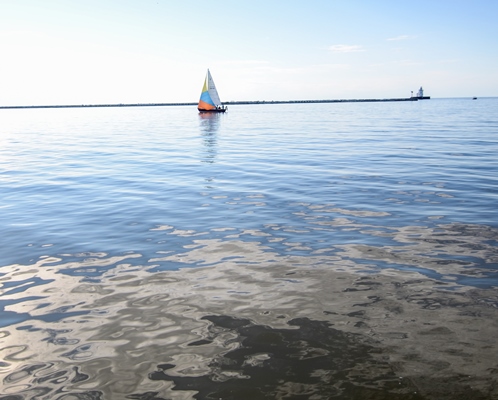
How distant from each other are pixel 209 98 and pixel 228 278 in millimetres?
92070

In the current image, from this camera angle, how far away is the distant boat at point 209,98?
92262 millimetres

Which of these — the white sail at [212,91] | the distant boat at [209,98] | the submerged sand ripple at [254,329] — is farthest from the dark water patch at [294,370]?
the white sail at [212,91]

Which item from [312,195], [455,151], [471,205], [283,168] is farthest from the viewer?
[455,151]

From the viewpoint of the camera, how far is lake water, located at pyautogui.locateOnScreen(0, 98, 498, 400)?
5.16m

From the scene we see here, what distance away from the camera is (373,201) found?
14312 millimetres

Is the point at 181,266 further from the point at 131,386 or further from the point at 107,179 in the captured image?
the point at 107,179

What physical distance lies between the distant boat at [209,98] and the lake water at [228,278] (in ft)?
253

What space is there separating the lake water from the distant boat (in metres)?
77.1

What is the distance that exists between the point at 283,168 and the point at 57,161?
14635 mm

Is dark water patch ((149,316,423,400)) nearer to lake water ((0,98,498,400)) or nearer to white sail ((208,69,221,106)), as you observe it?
lake water ((0,98,498,400))

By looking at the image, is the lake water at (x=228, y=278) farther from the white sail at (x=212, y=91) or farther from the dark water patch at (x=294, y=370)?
the white sail at (x=212, y=91)

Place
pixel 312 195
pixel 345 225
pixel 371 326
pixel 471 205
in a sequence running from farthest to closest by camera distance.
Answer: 1. pixel 312 195
2. pixel 471 205
3. pixel 345 225
4. pixel 371 326

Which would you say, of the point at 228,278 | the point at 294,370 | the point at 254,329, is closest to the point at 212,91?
the point at 228,278

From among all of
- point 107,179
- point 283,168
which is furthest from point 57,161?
point 283,168
